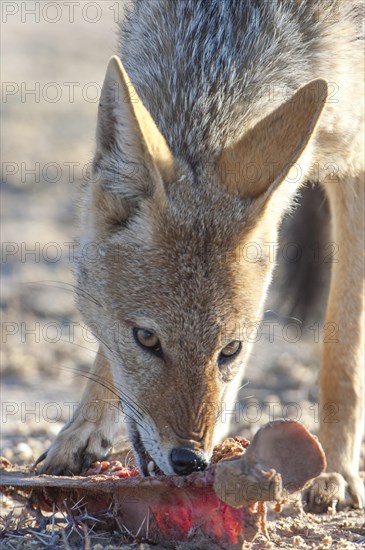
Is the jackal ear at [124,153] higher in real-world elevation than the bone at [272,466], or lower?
higher

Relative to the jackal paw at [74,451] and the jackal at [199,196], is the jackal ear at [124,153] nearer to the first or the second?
the jackal at [199,196]

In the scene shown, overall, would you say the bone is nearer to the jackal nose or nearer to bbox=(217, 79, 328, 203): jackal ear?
the jackal nose

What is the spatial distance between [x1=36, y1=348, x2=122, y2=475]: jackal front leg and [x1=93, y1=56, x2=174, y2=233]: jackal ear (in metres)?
0.90

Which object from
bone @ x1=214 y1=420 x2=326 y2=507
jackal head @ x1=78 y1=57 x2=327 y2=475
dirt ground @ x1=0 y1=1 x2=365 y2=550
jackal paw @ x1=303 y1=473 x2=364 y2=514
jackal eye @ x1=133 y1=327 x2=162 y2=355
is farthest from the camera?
jackal paw @ x1=303 y1=473 x2=364 y2=514

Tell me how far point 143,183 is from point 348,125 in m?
1.57

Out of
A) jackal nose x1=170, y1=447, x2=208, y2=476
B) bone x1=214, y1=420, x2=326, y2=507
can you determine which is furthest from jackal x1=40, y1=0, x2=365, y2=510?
bone x1=214, y1=420, x2=326, y2=507

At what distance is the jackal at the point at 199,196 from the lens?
4285 millimetres

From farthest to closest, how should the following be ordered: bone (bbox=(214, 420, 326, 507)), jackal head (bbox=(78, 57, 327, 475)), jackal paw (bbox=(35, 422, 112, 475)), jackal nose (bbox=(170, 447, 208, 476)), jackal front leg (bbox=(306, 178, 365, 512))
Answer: jackal front leg (bbox=(306, 178, 365, 512)) < jackal paw (bbox=(35, 422, 112, 475)) < jackal head (bbox=(78, 57, 327, 475)) < jackal nose (bbox=(170, 447, 208, 476)) < bone (bbox=(214, 420, 326, 507))

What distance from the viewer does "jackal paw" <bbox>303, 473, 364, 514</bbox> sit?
17.3 feet

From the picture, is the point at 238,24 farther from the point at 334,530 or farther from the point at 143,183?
the point at 334,530

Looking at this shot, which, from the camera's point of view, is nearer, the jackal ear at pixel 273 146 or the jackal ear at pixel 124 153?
the jackal ear at pixel 124 153

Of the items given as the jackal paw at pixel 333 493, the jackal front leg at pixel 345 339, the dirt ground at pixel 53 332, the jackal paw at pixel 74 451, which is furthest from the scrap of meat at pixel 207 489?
the jackal front leg at pixel 345 339

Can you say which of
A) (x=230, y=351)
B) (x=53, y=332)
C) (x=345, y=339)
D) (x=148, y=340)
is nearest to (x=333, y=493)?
(x=345, y=339)

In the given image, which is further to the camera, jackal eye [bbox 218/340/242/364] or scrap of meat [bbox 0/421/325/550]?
jackal eye [bbox 218/340/242/364]
